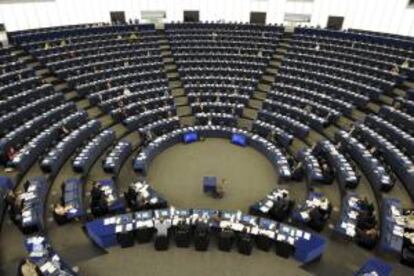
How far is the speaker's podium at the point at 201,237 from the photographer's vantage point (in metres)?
14.7

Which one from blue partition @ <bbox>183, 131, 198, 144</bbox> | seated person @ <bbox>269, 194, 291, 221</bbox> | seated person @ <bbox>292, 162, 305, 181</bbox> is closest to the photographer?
seated person @ <bbox>269, 194, 291, 221</bbox>

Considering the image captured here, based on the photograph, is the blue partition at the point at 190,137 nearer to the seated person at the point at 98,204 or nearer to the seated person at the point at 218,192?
the seated person at the point at 218,192

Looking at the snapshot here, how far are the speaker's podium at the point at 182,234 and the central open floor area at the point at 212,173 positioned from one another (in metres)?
3.07

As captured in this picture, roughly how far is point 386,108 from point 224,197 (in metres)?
12.0

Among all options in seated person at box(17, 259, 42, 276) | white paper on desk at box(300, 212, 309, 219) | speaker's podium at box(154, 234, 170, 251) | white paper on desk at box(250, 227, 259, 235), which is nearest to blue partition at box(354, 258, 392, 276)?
white paper on desk at box(300, 212, 309, 219)

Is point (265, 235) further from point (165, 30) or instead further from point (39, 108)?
point (165, 30)

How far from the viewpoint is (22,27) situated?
104 feet

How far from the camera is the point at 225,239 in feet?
48.4

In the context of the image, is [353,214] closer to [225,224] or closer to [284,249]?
[284,249]

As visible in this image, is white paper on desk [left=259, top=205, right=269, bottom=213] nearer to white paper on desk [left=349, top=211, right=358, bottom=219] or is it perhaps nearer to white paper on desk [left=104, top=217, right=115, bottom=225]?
white paper on desk [left=349, top=211, right=358, bottom=219]

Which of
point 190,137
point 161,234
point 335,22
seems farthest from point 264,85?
point 161,234

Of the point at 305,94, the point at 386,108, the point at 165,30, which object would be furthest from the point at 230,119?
the point at 165,30

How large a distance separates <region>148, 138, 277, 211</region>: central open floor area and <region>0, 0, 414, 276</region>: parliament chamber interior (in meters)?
0.11

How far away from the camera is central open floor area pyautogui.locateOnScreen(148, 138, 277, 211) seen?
18.5 m
